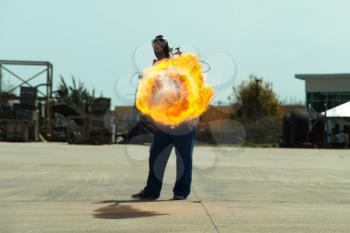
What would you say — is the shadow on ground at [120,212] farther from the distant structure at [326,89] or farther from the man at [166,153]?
the distant structure at [326,89]

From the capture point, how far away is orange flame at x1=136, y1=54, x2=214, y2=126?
25.5 feet

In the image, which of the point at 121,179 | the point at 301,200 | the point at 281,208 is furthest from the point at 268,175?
the point at 281,208

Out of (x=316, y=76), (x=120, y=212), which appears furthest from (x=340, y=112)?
(x=120, y=212)

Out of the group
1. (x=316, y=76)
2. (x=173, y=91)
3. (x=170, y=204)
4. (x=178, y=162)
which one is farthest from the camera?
(x=316, y=76)

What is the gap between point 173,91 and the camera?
7.77 meters

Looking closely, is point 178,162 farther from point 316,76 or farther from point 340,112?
point 316,76

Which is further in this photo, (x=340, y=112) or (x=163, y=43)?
(x=340, y=112)

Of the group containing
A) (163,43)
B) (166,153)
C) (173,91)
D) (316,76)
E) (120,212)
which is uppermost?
(316,76)

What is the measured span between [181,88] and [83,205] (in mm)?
1969

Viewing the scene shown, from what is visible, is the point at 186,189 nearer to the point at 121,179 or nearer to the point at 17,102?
the point at 121,179

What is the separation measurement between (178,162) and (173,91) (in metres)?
1.03

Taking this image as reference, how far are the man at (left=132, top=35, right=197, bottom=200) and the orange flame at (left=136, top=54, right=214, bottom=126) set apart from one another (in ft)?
0.48

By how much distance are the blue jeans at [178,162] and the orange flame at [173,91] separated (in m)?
0.26

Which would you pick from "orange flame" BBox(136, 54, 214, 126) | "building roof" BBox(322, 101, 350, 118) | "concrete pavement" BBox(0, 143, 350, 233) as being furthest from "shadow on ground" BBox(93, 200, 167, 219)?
"building roof" BBox(322, 101, 350, 118)
